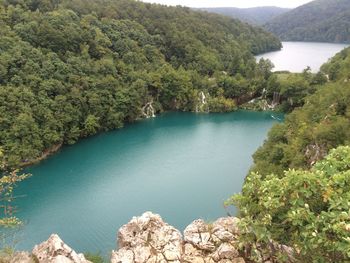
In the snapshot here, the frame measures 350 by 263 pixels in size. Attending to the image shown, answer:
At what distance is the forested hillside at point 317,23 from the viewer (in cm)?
13225

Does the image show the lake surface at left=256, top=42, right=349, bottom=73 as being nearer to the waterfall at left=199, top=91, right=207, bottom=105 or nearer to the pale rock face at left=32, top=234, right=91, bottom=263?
the waterfall at left=199, top=91, right=207, bottom=105

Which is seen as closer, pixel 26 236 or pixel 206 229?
pixel 206 229

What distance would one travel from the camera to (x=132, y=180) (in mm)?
27734

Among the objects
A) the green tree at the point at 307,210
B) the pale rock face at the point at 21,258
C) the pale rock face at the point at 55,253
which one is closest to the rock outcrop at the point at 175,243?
the pale rock face at the point at 55,253

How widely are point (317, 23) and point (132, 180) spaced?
146872mm

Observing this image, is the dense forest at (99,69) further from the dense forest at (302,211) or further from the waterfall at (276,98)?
the dense forest at (302,211)

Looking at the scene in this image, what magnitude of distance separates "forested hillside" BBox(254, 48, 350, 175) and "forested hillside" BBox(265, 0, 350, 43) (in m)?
120

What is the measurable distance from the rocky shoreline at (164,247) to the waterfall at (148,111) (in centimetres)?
3761

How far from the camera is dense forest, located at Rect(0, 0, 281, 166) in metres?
34.6

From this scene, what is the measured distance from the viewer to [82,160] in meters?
32.8

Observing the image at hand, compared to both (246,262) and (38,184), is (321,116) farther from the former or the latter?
(38,184)

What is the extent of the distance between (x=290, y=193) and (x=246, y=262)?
2.83 meters

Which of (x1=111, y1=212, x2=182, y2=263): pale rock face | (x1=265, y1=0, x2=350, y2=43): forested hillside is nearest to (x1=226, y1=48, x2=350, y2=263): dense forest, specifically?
(x1=111, y1=212, x2=182, y2=263): pale rock face

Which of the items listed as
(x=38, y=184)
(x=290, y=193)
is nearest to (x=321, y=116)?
(x=290, y=193)
